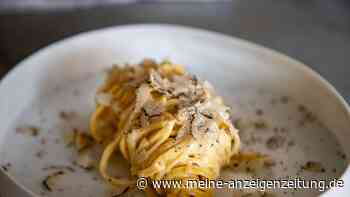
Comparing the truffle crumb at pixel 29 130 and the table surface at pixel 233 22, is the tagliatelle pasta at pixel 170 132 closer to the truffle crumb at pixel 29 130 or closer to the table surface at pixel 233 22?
the truffle crumb at pixel 29 130

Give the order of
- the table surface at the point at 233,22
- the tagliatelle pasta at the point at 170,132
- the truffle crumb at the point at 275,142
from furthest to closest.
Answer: the table surface at the point at 233,22
the truffle crumb at the point at 275,142
the tagliatelle pasta at the point at 170,132

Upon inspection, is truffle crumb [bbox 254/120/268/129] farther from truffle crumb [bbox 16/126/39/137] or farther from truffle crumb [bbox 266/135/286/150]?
truffle crumb [bbox 16/126/39/137]

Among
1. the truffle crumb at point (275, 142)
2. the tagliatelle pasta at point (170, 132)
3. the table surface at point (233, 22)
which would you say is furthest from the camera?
the table surface at point (233, 22)

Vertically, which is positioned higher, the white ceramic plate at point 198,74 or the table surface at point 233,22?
the table surface at point 233,22

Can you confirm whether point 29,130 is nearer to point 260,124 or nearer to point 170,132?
point 170,132

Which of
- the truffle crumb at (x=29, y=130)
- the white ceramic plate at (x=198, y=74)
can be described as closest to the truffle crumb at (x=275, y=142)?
the white ceramic plate at (x=198, y=74)

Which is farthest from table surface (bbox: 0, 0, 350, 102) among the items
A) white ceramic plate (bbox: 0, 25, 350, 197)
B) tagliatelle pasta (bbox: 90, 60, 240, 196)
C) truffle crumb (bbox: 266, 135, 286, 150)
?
tagliatelle pasta (bbox: 90, 60, 240, 196)

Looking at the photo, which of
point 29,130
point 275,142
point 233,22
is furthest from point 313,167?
point 233,22
